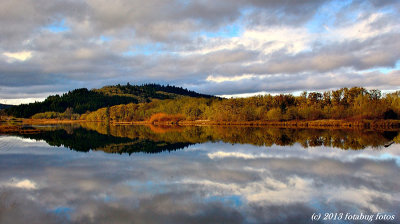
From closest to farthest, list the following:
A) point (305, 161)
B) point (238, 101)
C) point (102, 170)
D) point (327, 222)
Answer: point (327, 222) → point (102, 170) → point (305, 161) → point (238, 101)

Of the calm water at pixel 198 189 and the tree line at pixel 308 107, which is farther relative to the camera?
the tree line at pixel 308 107

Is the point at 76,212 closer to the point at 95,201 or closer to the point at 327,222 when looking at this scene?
the point at 95,201

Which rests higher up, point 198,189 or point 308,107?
point 308,107

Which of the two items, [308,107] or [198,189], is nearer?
[198,189]

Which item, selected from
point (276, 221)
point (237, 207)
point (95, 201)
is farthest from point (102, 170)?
point (276, 221)

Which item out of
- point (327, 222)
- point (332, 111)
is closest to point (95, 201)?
point (327, 222)

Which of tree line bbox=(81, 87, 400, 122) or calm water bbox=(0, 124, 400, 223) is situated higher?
tree line bbox=(81, 87, 400, 122)

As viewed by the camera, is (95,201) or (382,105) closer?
(95,201)

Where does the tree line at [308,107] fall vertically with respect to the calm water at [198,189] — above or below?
above

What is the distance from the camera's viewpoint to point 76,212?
32.4ft

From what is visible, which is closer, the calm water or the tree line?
the calm water

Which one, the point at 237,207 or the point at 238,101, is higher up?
the point at 238,101

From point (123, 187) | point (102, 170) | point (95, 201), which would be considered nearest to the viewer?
point (95, 201)

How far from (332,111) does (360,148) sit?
1956 inches
